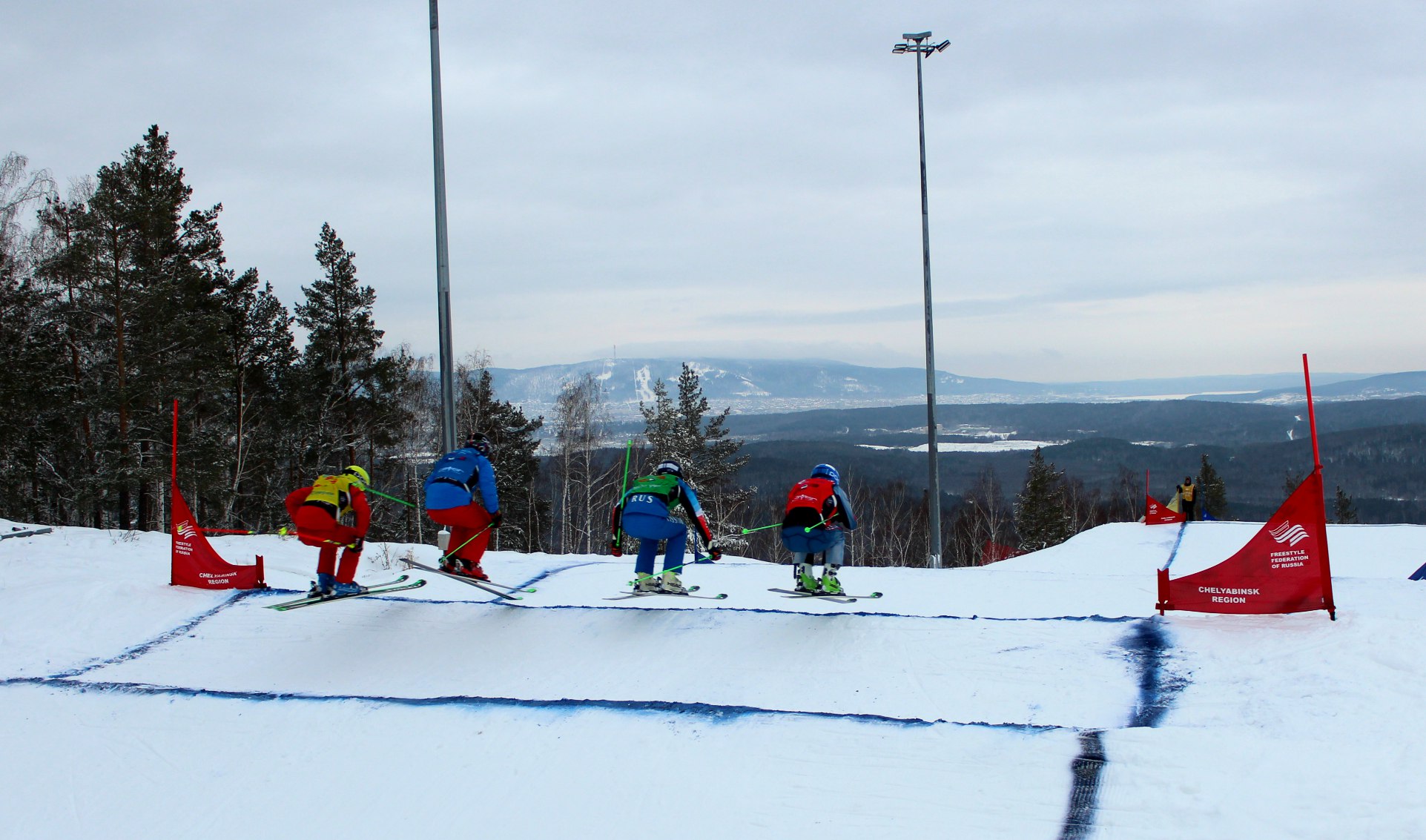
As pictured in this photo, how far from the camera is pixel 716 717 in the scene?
20.4 feet

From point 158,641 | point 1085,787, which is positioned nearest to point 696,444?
point 158,641

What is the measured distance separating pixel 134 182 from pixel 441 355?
1980cm

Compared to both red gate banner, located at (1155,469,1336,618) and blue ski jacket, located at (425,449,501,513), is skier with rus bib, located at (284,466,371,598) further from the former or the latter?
red gate banner, located at (1155,469,1336,618)

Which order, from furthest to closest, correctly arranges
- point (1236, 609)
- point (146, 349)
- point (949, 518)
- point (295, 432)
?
point (949, 518), point (295, 432), point (146, 349), point (1236, 609)

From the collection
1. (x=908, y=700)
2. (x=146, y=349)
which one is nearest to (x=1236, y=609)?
(x=908, y=700)

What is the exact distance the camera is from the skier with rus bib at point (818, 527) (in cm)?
970

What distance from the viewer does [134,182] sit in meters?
26.1

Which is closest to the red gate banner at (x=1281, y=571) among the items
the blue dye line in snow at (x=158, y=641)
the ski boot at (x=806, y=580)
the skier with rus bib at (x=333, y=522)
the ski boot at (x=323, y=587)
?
the ski boot at (x=806, y=580)

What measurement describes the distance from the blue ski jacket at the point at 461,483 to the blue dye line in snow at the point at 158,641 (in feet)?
9.91

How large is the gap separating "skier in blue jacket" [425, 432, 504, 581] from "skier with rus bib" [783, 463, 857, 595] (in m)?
3.36

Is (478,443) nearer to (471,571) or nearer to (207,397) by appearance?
(471,571)

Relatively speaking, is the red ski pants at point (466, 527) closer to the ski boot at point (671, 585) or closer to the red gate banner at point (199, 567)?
the ski boot at point (671, 585)

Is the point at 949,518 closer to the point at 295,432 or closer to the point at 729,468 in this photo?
the point at 729,468

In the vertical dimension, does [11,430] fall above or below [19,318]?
below
